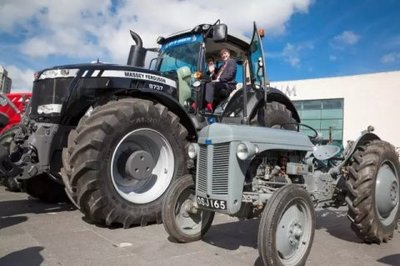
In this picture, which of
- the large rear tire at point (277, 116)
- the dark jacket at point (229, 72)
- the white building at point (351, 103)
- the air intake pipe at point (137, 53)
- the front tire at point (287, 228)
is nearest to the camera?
the front tire at point (287, 228)

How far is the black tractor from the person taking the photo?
505 cm

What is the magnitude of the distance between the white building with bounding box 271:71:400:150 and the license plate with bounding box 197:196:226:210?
26222 millimetres

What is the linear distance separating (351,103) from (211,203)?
29935 millimetres

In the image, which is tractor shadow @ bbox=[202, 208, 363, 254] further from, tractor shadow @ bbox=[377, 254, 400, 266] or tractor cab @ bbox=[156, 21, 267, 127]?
tractor cab @ bbox=[156, 21, 267, 127]

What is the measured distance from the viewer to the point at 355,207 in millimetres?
5004

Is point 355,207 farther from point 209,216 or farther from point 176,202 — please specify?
point 176,202

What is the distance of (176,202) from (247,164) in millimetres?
1023

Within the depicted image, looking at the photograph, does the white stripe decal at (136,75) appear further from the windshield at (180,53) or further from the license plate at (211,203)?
the license plate at (211,203)

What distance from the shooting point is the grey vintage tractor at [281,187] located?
3.93 metres

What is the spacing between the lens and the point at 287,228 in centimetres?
393

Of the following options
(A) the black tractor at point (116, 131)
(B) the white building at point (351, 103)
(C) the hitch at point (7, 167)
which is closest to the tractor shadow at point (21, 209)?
(A) the black tractor at point (116, 131)

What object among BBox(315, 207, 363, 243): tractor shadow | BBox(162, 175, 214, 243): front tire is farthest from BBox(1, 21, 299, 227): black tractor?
BBox(315, 207, 363, 243): tractor shadow

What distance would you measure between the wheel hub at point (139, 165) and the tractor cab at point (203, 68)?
1414 millimetres

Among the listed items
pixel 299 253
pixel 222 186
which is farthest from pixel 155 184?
pixel 299 253
